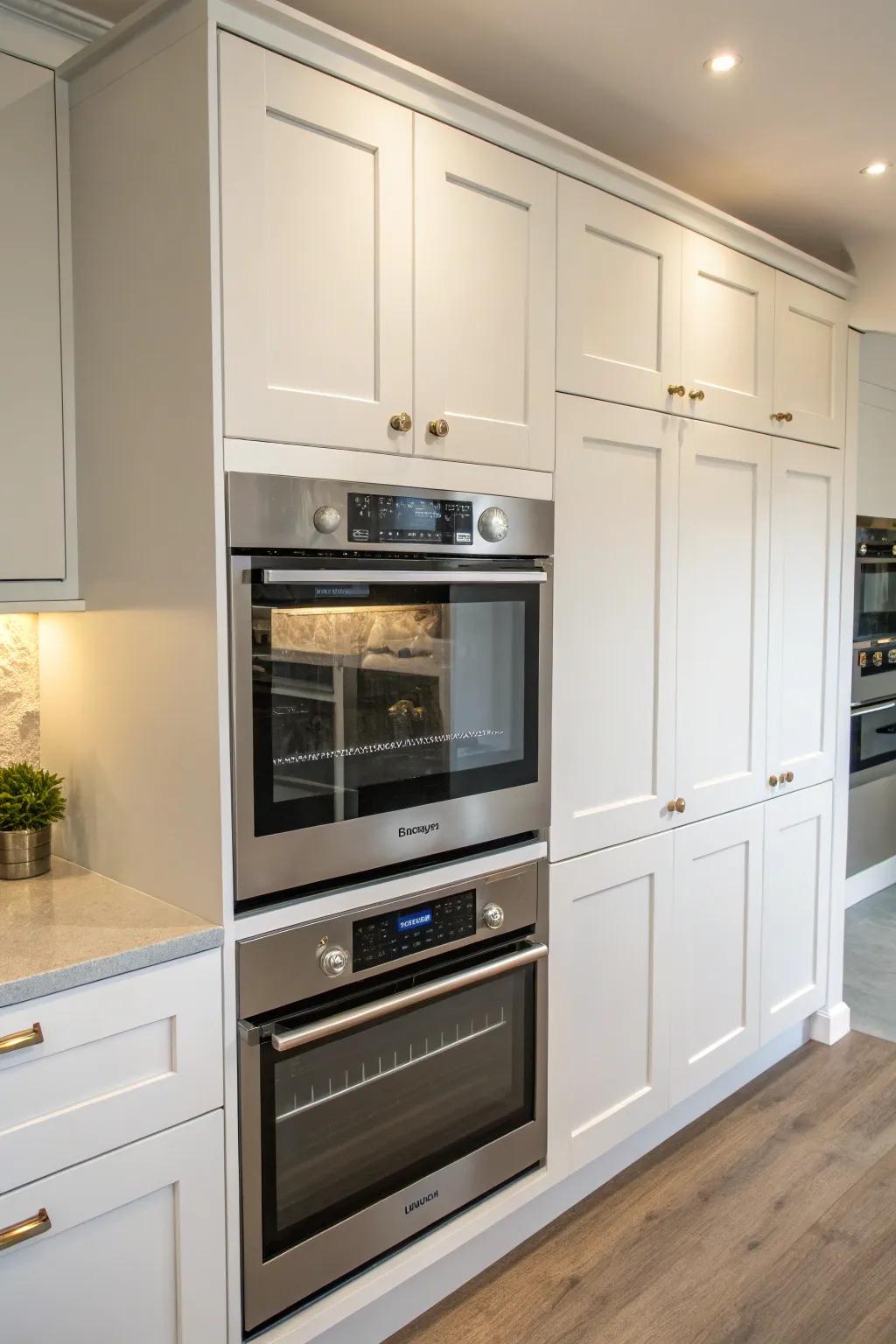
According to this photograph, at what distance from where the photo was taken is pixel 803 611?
2.94 m

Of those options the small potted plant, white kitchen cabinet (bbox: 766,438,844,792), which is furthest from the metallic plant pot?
white kitchen cabinet (bbox: 766,438,844,792)

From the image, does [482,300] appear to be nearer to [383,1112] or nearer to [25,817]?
[25,817]

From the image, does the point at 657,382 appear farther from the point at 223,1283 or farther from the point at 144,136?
the point at 223,1283

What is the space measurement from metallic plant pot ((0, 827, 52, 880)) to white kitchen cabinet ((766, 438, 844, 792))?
1.85m

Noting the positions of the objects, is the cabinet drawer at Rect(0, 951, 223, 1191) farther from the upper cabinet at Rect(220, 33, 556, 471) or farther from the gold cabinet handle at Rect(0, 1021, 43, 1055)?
the upper cabinet at Rect(220, 33, 556, 471)

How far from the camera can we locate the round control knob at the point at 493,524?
1943 mm

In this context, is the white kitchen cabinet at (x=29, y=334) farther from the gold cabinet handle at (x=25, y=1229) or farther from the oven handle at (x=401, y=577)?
the gold cabinet handle at (x=25, y=1229)

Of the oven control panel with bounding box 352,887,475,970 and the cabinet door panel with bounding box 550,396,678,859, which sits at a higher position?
the cabinet door panel with bounding box 550,396,678,859

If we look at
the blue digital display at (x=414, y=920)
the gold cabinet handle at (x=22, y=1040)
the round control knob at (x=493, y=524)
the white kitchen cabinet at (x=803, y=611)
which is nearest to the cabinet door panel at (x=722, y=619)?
the white kitchen cabinet at (x=803, y=611)

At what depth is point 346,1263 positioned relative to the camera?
181 centimetres

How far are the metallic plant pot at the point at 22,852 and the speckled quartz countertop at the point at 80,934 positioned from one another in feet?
0.07

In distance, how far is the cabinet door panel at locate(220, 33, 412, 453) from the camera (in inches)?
61.2

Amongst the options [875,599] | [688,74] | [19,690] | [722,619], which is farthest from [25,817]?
[875,599]

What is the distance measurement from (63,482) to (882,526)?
112 inches
